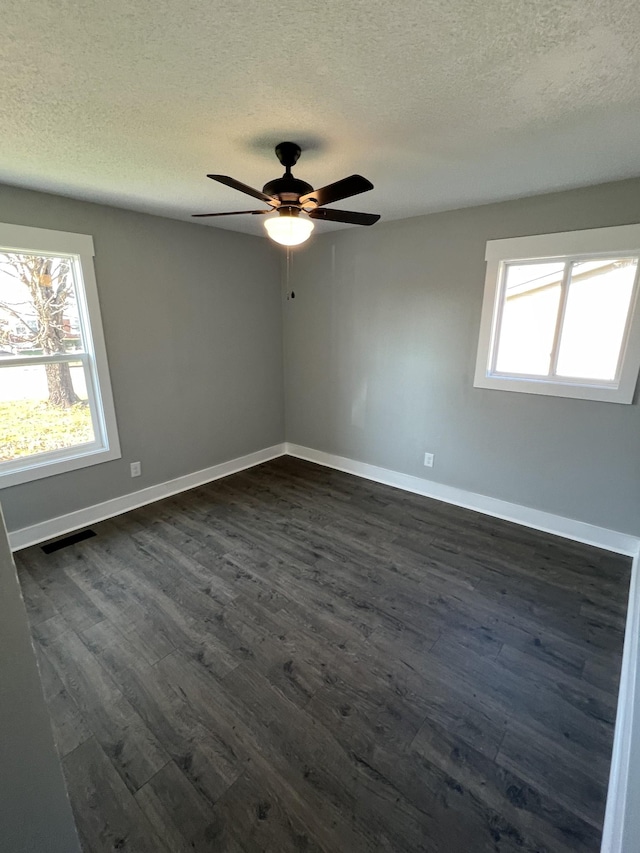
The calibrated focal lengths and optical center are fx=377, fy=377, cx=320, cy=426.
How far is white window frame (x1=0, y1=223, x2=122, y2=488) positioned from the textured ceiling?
1.24 ft

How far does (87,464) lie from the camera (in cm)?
300

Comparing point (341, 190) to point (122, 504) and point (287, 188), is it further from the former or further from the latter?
point (122, 504)

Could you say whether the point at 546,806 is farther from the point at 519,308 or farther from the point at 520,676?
the point at 519,308

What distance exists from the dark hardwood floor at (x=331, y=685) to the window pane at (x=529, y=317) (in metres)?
1.35

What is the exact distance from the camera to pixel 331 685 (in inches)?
67.5

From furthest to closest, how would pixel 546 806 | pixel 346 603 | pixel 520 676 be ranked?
pixel 346 603 → pixel 520 676 → pixel 546 806

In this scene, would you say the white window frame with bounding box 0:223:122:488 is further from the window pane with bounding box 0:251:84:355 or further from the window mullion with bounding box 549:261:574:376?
the window mullion with bounding box 549:261:574:376

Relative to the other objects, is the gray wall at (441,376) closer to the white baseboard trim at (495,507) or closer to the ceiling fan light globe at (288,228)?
the white baseboard trim at (495,507)

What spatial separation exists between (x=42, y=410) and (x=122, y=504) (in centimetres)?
98

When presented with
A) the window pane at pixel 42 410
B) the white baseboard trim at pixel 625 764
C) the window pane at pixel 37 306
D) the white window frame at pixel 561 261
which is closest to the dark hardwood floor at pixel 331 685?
the white baseboard trim at pixel 625 764

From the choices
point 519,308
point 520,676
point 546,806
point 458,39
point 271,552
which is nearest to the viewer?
point 458,39

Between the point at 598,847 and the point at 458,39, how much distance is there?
2541mm

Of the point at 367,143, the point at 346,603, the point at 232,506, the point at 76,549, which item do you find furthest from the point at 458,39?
the point at 76,549

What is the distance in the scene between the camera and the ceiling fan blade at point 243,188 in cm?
160
